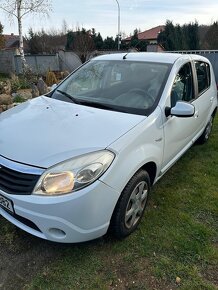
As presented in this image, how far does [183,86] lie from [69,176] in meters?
2.08

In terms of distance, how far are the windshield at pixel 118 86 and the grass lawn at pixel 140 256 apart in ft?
3.82

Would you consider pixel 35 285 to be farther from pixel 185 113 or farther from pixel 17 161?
pixel 185 113

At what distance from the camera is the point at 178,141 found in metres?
3.41

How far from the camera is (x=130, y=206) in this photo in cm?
262

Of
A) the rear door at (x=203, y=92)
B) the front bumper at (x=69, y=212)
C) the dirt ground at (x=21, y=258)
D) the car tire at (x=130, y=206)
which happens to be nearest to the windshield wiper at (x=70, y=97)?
the car tire at (x=130, y=206)

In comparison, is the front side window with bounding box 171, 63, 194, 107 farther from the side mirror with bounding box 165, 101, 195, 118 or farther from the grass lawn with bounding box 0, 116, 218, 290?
the grass lawn with bounding box 0, 116, 218, 290

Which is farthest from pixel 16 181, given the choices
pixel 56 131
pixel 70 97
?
pixel 70 97

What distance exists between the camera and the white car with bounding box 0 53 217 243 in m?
2.13

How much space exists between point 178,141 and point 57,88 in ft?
5.28

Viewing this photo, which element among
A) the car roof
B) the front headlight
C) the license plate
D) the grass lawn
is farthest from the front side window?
the license plate

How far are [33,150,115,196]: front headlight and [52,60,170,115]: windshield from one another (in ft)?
2.99

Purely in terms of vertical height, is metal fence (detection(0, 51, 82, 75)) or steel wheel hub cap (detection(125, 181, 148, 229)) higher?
metal fence (detection(0, 51, 82, 75))

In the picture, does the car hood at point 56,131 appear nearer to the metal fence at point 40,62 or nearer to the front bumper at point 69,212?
the front bumper at point 69,212

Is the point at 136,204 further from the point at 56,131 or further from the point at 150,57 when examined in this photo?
the point at 150,57
